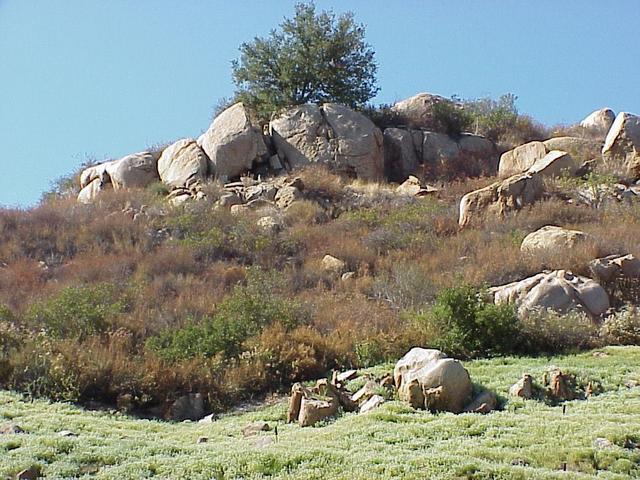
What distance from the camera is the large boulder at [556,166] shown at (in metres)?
24.7

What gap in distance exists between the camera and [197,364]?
40.0 feet

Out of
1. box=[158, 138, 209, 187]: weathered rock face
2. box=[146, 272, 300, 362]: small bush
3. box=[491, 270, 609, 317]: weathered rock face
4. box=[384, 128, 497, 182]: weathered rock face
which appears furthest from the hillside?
box=[384, 128, 497, 182]: weathered rock face

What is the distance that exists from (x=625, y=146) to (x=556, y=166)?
3.26 meters

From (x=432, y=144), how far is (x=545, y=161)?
15.4 feet

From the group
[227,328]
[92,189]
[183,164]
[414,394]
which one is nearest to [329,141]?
[183,164]

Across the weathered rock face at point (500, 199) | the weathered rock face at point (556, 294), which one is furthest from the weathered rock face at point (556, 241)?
the weathered rock face at point (500, 199)

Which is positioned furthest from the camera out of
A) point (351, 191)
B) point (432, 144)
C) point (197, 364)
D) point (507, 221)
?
point (432, 144)

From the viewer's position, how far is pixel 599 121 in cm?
3500

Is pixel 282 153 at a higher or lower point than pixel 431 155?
higher

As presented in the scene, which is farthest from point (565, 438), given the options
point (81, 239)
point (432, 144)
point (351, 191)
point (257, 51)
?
point (257, 51)

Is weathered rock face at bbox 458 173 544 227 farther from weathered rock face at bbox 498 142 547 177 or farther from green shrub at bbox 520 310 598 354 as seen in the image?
green shrub at bbox 520 310 598 354

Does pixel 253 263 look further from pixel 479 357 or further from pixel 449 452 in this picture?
pixel 449 452

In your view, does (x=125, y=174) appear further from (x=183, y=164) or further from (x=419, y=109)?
(x=419, y=109)

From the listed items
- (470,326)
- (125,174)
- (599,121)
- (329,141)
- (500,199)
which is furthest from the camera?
(599,121)
